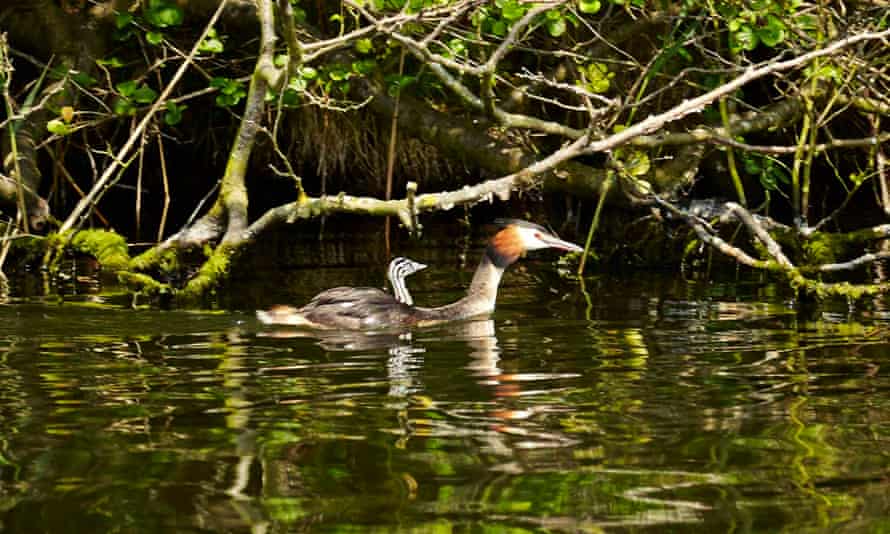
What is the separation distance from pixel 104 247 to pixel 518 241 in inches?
109

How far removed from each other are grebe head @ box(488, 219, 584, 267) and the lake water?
1.04 metres

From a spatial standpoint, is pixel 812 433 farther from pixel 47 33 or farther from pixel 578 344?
pixel 47 33

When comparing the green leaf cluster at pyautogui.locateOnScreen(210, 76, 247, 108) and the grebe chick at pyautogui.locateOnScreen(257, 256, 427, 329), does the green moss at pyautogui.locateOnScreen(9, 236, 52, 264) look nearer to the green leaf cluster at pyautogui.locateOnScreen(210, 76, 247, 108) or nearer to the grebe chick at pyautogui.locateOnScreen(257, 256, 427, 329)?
the green leaf cluster at pyautogui.locateOnScreen(210, 76, 247, 108)

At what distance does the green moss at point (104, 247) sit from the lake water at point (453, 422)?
1214 millimetres

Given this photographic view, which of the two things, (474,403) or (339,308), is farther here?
(339,308)

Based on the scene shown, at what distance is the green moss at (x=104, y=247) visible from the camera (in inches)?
416

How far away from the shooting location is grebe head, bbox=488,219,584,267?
10.2 m

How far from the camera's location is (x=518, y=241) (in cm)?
1041

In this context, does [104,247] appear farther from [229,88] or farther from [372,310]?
[372,310]

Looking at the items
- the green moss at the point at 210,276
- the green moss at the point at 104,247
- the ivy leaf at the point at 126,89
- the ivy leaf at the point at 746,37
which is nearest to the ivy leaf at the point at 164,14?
the ivy leaf at the point at 126,89

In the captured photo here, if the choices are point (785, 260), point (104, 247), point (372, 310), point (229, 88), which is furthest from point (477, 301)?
point (104, 247)

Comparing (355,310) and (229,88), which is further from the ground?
(229,88)

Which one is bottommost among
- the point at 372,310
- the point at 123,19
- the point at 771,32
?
the point at 372,310

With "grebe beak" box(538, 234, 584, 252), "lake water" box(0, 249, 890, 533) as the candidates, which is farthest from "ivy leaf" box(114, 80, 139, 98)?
"grebe beak" box(538, 234, 584, 252)
